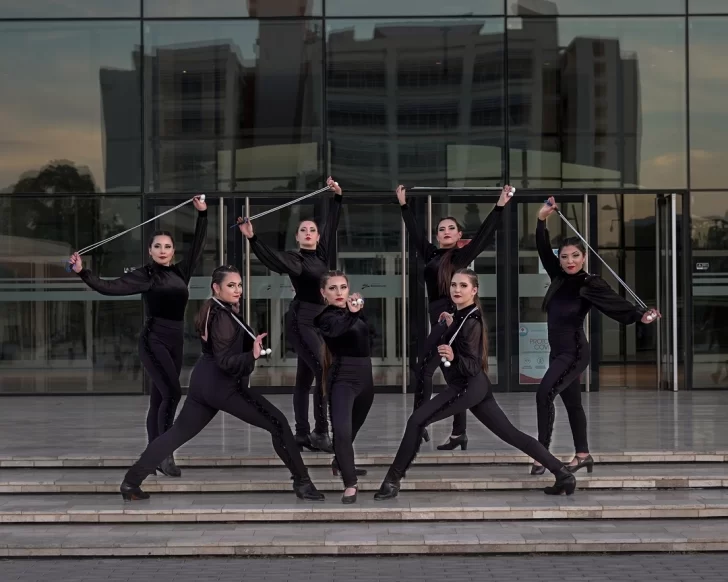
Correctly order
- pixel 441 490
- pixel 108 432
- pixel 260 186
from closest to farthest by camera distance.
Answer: pixel 441 490
pixel 108 432
pixel 260 186

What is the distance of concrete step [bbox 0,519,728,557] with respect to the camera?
7363mm

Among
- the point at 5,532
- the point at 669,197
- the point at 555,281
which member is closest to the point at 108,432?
the point at 5,532

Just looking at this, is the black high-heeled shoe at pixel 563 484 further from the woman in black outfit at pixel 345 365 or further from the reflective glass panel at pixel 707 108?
the reflective glass panel at pixel 707 108

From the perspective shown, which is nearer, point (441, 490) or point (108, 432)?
point (441, 490)

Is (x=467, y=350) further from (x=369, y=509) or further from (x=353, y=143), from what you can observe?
(x=353, y=143)

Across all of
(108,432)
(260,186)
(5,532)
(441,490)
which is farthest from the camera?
(260,186)

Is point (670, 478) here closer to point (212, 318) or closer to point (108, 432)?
point (212, 318)

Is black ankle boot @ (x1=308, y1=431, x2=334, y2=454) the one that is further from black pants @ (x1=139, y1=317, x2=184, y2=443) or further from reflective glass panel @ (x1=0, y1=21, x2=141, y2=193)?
reflective glass panel @ (x1=0, y1=21, x2=141, y2=193)

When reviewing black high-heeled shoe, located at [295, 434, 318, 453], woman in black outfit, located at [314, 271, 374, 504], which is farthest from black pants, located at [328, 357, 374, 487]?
black high-heeled shoe, located at [295, 434, 318, 453]

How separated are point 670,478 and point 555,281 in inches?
65.9

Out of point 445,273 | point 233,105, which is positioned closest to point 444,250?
point 445,273

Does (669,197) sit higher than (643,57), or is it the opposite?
(643,57)

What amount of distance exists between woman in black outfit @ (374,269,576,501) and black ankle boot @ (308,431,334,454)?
129 cm

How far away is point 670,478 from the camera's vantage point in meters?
8.83
